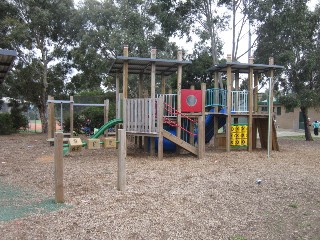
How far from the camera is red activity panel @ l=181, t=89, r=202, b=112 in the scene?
12039 millimetres

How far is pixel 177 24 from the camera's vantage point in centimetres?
1883

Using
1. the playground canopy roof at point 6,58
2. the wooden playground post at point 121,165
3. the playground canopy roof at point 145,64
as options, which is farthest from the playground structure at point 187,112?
the wooden playground post at point 121,165

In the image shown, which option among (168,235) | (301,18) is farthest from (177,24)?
(168,235)

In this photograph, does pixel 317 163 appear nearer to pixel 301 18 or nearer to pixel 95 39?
pixel 301 18

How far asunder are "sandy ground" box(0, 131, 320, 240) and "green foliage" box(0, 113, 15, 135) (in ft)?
50.4

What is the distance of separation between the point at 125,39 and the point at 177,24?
2954 millimetres

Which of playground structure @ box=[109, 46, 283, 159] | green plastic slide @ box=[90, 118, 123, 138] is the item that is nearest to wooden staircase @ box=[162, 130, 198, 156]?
playground structure @ box=[109, 46, 283, 159]

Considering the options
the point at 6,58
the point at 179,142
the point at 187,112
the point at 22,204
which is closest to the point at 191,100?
the point at 187,112

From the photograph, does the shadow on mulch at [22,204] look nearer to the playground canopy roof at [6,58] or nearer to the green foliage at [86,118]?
the playground canopy roof at [6,58]

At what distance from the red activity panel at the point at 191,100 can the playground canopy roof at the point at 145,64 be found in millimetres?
1048

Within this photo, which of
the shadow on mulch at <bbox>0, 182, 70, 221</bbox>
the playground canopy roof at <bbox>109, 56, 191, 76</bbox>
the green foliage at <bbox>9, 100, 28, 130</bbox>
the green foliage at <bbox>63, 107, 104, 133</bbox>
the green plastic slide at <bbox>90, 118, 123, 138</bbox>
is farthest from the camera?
the green foliage at <bbox>9, 100, 28, 130</bbox>

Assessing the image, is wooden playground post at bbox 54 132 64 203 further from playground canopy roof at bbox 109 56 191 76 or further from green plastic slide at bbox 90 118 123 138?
playground canopy roof at bbox 109 56 191 76

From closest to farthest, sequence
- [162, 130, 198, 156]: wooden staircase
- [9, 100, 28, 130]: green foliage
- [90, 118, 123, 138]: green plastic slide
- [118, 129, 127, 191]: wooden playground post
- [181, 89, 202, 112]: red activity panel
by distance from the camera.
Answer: [118, 129, 127, 191]: wooden playground post, [162, 130, 198, 156]: wooden staircase, [90, 118, 123, 138]: green plastic slide, [181, 89, 202, 112]: red activity panel, [9, 100, 28, 130]: green foliage

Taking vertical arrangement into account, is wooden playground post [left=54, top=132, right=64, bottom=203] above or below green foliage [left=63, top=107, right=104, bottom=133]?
below
